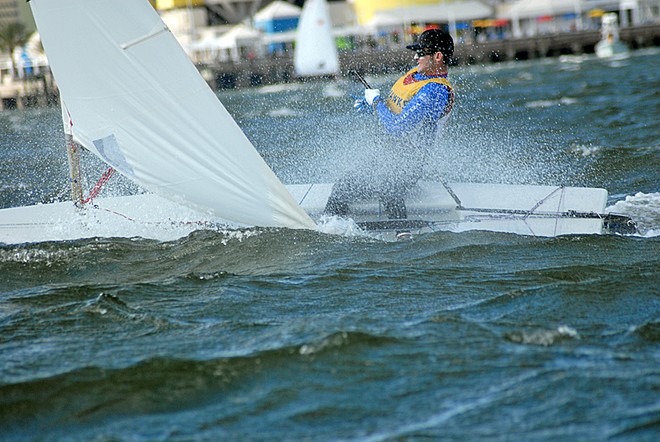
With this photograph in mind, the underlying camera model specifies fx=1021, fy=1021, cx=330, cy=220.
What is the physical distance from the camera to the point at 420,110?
22.3ft

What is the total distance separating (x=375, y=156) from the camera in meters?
7.19

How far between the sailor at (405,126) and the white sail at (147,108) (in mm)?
663

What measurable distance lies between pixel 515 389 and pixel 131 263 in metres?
3.21

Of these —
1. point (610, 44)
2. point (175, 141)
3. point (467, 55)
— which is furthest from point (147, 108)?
point (610, 44)

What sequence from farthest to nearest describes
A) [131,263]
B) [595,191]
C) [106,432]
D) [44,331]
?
1. [595,191]
2. [131,263]
3. [44,331]
4. [106,432]

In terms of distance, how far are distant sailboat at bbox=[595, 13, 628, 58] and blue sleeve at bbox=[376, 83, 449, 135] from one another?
35156 millimetres

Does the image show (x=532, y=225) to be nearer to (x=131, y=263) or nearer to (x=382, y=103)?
(x=382, y=103)

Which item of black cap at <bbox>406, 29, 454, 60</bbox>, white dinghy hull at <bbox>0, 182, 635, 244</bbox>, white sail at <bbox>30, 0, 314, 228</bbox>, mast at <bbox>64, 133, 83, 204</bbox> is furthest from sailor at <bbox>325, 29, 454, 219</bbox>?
mast at <bbox>64, 133, 83, 204</bbox>

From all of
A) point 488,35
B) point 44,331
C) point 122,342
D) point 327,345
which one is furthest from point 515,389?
point 488,35

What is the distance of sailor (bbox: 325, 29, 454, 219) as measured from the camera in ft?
22.2

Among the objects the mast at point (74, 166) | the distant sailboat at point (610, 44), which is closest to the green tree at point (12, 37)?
the distant sailboat at point (610, 44)

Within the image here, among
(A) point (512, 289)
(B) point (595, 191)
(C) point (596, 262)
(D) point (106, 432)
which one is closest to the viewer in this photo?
(D) point (106, 432)

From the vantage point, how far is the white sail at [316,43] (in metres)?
36.2

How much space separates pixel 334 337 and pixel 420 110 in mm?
2447
